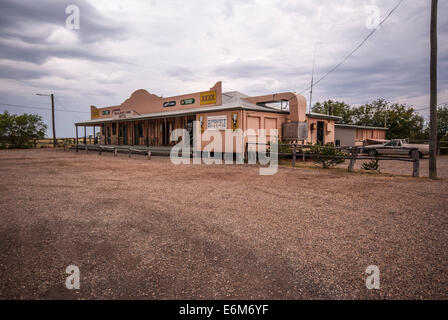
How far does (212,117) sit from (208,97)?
2913mm

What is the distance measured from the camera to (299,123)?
17.1 metres

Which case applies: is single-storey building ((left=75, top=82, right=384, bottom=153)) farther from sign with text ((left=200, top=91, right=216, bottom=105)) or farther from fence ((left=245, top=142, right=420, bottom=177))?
fence ((left=245, top=142, right=420, bottom=177))

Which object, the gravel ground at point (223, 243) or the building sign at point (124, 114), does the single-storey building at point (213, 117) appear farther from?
the gravel ground at point (223, 243)

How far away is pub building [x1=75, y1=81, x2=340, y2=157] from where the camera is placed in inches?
658

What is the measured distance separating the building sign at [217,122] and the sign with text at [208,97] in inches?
90.7

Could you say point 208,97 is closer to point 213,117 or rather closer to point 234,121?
point 213,117

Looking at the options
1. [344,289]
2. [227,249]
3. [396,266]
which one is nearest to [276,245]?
[227,249]

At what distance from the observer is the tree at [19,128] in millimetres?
30500

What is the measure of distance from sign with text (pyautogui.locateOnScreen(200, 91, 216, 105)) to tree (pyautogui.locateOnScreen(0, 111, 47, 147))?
24.3 m

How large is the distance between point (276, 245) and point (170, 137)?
770 inches

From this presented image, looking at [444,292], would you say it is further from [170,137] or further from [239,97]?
[170,137]

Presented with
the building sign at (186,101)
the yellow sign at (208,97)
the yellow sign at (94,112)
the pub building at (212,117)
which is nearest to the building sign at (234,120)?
the pub building at (212,117)

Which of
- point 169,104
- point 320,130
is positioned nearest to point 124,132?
point 169,104
